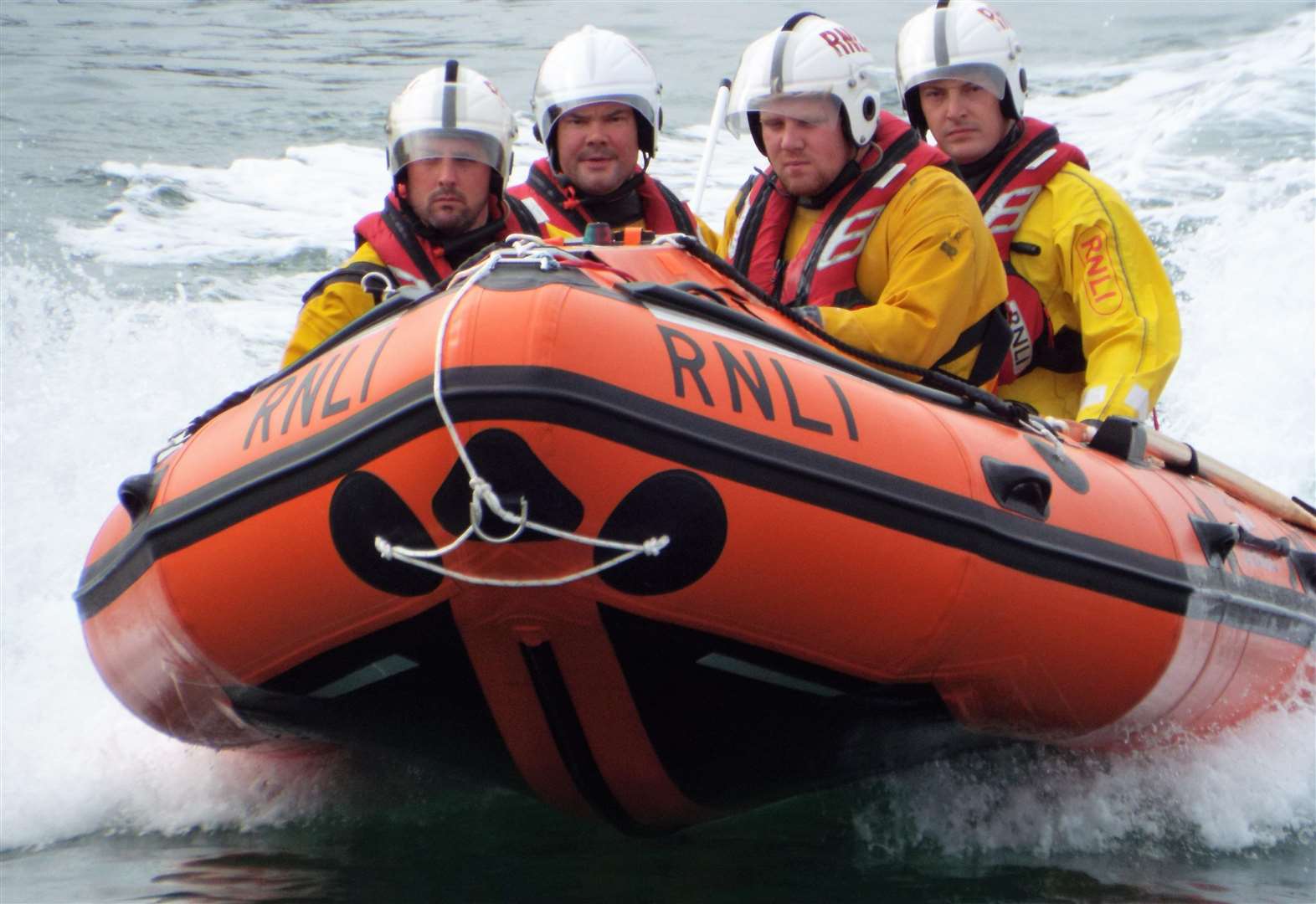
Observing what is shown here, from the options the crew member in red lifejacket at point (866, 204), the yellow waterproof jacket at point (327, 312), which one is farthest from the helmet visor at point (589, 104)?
the yellow waterproof jacket at point (327, 312)

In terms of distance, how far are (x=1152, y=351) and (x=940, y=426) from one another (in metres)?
1.43

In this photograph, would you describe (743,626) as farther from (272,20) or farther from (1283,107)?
(272,20)

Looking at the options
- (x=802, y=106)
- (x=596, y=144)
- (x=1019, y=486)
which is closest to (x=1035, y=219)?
(x=802, y=106)

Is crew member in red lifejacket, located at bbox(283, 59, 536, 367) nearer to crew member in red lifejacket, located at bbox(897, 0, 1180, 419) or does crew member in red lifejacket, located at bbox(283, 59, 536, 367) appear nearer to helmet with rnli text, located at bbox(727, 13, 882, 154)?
helmet with rnli text, located at bbox(727, 13, 882, 154)

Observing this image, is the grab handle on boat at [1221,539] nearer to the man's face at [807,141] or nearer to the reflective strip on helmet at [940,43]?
the man's face at [807,141]

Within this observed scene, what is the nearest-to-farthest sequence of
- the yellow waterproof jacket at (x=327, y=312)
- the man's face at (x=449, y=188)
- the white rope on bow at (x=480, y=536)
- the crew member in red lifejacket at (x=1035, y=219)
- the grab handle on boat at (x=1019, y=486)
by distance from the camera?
the white rope on bow at (x=480, y=536)
the grab handle on boat at (x=1019, y=486)
the yellow waterproof jacket at (x=327, y=312)
the man's face at (x=449, y=188)
the crew member in red lifejacket at (x=1035, y=219)

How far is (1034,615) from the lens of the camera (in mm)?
2613

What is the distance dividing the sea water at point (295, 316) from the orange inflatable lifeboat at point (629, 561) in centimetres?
23

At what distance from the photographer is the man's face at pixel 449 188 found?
3385 mm

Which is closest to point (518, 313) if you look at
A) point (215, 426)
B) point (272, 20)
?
point (215, 426)

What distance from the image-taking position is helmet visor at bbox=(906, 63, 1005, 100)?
3994mm

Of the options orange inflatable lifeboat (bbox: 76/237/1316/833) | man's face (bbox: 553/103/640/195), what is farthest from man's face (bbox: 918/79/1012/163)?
orange inflatable lifeboat (bbox: 76/237/1316/833)

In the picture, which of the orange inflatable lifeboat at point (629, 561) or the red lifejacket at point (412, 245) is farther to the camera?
the red lifejacket at point (412, 245)

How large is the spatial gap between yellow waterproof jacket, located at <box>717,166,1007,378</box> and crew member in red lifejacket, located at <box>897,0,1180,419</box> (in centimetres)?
59
